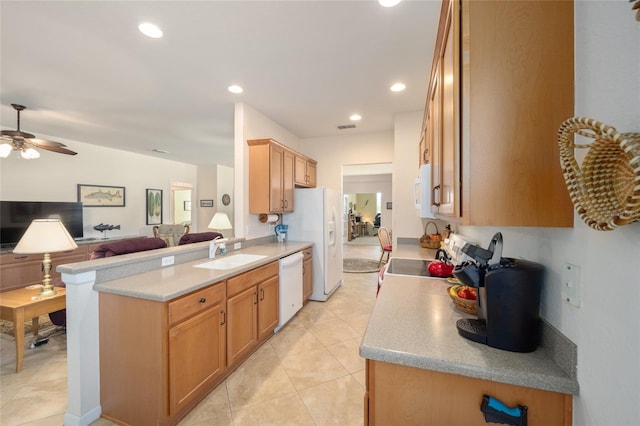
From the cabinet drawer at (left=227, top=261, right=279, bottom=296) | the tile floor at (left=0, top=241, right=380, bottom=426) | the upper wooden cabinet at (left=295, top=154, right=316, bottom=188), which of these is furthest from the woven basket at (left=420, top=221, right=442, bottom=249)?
the upper wooden cabinet at (left=295, top=154, right=316, bottom=188)

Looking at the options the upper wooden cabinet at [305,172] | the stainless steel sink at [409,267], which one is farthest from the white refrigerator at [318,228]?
the stainless steel sink at [409,267]

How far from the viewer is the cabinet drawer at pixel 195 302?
5.35 feet

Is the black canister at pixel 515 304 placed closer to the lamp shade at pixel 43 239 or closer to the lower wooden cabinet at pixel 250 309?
the lower wooden cabinet at pixel 250 309

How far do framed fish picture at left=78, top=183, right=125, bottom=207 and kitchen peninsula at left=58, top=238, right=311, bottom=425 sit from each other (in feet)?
14.3

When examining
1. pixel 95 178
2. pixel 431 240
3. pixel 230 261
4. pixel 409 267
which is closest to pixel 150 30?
pixel 230 261

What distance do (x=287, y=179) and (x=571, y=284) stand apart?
3330 mm

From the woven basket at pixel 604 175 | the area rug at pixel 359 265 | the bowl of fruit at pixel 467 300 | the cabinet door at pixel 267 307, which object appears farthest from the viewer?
the area rug at pixel 359 265

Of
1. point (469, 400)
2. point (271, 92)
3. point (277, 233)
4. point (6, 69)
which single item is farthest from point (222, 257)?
point (6, 69)

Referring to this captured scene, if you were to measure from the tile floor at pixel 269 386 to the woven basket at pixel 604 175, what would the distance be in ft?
5.98

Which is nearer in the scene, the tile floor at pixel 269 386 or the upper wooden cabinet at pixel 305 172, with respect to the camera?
the tile floor at pixel 269 386

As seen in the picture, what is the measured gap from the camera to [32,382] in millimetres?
2105

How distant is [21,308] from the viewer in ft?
7.02

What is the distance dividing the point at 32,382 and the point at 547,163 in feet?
11.8

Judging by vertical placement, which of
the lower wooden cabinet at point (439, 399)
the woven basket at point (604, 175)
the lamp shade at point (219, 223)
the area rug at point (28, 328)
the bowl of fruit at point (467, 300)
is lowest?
the area rug at point (28, 328)
